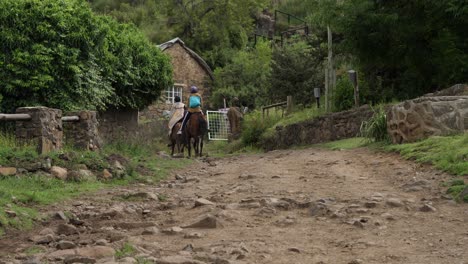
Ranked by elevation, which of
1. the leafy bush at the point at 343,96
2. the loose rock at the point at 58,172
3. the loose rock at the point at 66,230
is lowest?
the loose rock at the point at 66,230

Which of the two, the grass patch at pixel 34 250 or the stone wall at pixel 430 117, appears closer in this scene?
the grass patch at pixel 34 250

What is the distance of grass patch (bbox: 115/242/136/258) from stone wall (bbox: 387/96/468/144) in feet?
32.6

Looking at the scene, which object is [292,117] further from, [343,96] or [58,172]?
[58,172]

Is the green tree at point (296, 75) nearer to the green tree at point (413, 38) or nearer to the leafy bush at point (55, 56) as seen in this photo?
the green tree at point (413, 38)

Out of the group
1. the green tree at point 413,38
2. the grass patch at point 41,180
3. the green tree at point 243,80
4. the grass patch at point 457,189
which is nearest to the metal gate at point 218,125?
the green tree at point 243,80

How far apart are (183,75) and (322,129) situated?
19.3 m

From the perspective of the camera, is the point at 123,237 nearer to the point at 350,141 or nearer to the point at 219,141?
the point at 350,141

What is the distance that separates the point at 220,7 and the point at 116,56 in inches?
1133

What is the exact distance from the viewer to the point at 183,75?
4122 centimetres

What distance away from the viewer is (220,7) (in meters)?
47.7

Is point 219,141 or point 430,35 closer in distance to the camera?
point 430,35

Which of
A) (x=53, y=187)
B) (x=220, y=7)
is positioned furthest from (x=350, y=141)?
(x=220, y=7)

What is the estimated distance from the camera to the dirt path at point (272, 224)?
5.73 metres

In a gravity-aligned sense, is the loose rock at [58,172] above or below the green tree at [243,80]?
below
